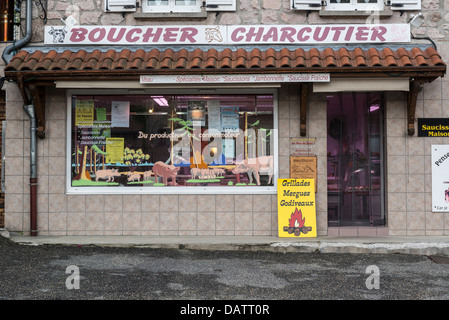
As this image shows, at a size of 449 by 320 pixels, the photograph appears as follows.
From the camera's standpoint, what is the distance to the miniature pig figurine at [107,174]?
9.66 m

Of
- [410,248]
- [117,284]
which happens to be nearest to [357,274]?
[410,248]

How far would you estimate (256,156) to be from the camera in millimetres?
9680

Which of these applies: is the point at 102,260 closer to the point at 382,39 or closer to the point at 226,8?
the point at 226,8

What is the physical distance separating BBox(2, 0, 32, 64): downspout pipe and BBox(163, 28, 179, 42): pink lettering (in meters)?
2.54

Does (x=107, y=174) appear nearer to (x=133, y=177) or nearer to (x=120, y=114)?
(x=133, y=177)

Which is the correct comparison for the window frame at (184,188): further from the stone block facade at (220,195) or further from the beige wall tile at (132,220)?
the beige wall tile at (132,220)

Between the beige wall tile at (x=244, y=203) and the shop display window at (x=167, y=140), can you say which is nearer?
the beige wall tile at (x=244, y=203)

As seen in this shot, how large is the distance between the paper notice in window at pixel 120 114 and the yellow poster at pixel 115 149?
30cm

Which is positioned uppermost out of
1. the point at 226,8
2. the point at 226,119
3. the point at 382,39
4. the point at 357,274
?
the point at 226,8

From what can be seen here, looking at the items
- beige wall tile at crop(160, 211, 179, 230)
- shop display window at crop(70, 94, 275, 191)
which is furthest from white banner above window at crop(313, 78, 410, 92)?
beige wall tile at crop(160, 211, 179, 230)

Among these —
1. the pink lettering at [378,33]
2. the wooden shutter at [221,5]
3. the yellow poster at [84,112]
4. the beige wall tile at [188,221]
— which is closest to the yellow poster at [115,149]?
the yellow poster at [84,112]

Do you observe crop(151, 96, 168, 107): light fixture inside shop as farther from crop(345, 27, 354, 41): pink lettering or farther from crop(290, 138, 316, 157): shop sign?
crop(345, 27, 354, 41): pink lettering

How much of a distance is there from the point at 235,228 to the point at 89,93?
3.82 metres

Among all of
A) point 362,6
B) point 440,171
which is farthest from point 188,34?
point 440,171
